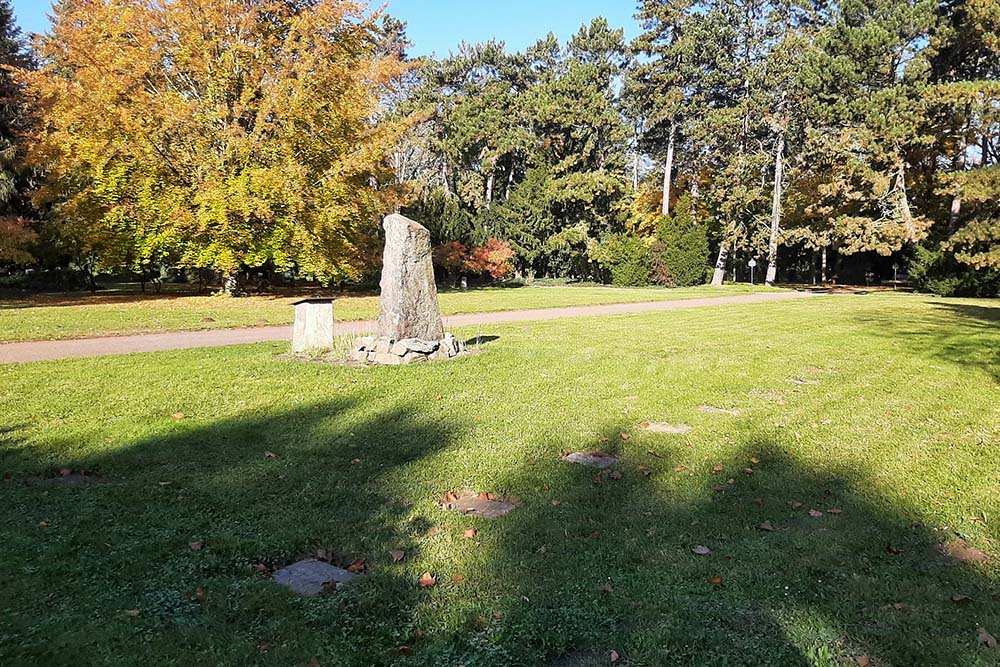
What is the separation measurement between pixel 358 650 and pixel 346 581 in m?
0.59

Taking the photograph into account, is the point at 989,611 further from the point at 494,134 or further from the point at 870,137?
the point at 494,134

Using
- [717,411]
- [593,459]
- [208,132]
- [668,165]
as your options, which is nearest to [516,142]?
[668,165]

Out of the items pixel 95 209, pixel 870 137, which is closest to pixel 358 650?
pixel 95 209

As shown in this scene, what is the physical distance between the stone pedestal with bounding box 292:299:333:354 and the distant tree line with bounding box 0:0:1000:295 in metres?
10.1

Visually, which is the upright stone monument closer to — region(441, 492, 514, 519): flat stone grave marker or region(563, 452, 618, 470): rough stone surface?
region(563, 452, 618, 470): rough stone surface

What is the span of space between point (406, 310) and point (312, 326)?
4.88 ft

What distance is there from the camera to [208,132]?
64.7ft

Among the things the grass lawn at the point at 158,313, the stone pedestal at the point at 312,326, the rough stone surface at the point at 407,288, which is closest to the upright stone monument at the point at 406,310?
the rough stone surface at the point at 407,288

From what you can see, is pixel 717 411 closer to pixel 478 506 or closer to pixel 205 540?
pixel 478 506

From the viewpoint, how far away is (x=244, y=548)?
343 centimetres

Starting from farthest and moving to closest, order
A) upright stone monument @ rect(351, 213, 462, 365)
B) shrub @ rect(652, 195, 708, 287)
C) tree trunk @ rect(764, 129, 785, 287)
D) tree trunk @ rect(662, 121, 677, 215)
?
1. tree trunk @ rect(662, 121, 677, 215)
2. shrub @ rect(652, 195, 708, 287)
3. tree trunk @ rect(764, 129, 785, 287)
4. upright stone monument @ rect(351, 213, 462, 365)

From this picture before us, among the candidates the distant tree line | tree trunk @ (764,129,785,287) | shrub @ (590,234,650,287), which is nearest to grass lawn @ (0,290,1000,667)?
the distant tree line

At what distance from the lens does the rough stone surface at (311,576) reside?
3054 mm

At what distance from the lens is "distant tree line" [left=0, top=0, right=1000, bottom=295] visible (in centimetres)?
1891
